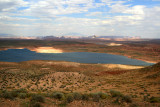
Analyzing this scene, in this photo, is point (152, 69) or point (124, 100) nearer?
point (124, 100)

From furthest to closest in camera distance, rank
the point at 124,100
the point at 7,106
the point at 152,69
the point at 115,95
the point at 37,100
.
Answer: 1. the point at 152,69
2. the point at 115,95
3. the point at 124,100
4. the point at 37,100
5. the point at 7,106

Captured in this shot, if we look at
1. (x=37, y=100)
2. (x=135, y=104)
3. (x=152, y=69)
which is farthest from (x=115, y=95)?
(x=152, y=69)

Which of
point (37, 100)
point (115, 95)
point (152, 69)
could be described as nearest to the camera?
point (37, 100)

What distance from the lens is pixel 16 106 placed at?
27.7 feet

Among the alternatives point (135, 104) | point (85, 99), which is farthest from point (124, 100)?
point (85, 99)

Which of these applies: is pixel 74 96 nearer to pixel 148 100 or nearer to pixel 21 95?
pixel 21 95

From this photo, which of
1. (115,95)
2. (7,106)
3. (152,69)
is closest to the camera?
(7,106)

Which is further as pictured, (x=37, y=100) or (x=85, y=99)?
(x=85, y=99)

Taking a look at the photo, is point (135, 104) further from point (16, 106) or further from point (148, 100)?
point (16, 106)

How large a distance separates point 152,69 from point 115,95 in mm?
15026

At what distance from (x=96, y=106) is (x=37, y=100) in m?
3.76

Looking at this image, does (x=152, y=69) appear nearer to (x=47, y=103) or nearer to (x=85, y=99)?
(x=85, y=99)

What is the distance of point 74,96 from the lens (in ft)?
32.4

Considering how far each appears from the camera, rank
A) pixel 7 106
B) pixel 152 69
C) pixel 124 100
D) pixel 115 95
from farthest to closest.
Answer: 1. pixel 152 69
2. pixel 115 95
3. pixel 124 100
4. pixel 7 106
